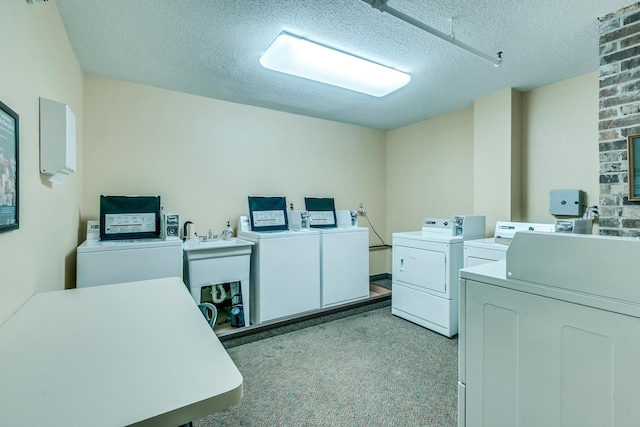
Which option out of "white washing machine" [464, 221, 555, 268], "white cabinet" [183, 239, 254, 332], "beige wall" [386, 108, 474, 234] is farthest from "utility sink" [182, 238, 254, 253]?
"beige wall" [386, 108, 474, 234]

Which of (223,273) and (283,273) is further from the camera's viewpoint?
(283,273)

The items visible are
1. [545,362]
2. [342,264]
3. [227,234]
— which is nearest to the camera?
[545,362]

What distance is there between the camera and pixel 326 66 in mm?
2352

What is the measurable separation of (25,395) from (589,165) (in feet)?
12.5

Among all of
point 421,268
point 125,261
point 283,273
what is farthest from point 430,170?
point 125,261

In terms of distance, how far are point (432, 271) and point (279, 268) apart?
1.55m

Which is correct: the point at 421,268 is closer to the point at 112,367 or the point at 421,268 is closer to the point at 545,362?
the point at 545,362

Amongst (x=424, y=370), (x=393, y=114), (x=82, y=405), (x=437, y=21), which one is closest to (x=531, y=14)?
(x=437, y=21)

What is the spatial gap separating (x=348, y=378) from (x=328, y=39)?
2.47m

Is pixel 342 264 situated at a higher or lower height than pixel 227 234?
lower

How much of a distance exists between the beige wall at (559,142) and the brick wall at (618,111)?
2.30 ft

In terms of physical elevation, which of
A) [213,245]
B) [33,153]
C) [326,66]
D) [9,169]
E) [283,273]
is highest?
[326,66]

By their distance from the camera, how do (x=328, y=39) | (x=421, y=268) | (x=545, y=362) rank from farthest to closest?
(x=421, y=268)
(x=328, y=39)
(x=545, y=362)

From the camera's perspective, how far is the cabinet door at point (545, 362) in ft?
2.97
